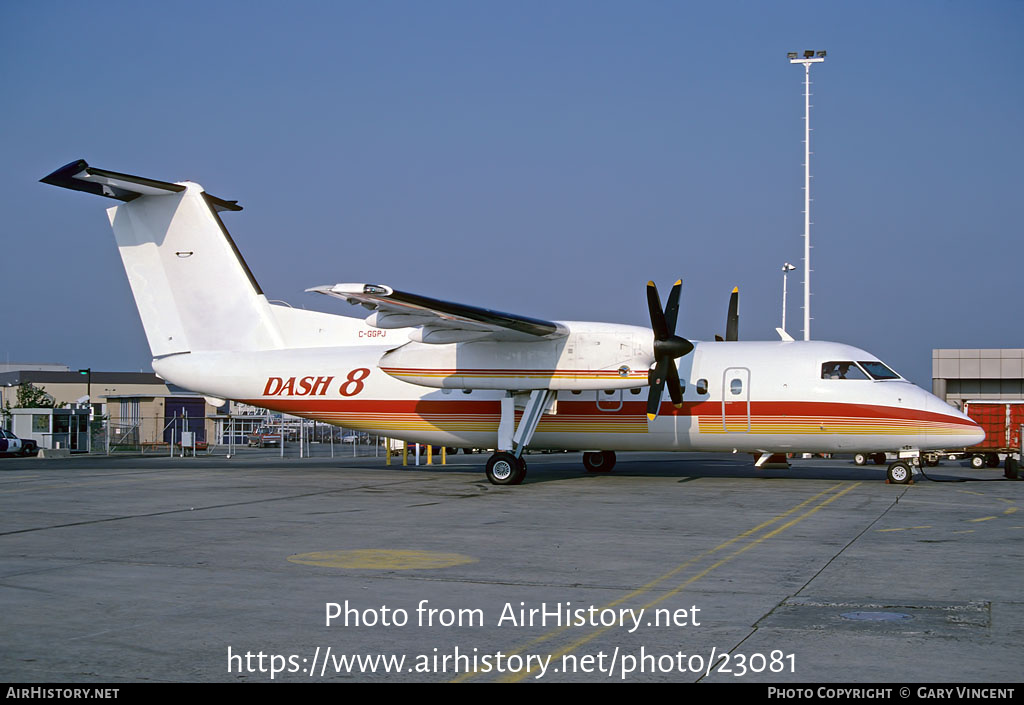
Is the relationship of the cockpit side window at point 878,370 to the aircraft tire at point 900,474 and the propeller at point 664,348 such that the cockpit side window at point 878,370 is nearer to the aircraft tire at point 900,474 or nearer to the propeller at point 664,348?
the aircraft tire at point 900,474

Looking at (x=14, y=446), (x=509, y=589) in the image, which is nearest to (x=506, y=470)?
(x=509, y=589)

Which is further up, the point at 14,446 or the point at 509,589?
the point at 509,589

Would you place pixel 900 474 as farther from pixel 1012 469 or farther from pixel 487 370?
pixel 487 370

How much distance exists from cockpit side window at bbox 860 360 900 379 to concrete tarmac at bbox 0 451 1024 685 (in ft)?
13.9

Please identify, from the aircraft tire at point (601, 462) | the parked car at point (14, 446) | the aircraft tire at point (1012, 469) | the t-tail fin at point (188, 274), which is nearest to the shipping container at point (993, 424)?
the aircraft tire at point (1012, 469)

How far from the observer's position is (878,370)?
21781mm

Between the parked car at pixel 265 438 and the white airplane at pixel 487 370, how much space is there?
125ft

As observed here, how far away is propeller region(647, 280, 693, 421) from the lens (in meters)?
20.5

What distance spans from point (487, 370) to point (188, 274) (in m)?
8.82

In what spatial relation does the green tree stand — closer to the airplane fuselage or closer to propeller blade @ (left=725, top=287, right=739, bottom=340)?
the airplane fuselage

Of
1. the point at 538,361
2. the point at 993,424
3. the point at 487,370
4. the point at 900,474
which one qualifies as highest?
the point at 538,361

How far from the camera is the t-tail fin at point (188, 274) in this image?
24.2m

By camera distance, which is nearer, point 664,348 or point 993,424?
point 664,348
